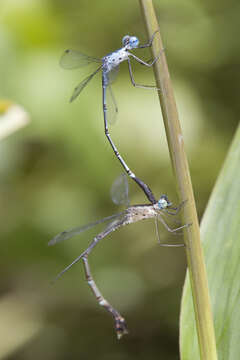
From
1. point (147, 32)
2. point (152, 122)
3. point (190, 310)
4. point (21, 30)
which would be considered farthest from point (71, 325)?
point (147, 32)

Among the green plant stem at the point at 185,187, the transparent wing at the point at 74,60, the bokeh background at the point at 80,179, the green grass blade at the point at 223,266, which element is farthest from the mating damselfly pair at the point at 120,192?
the bokeh background at the point at 80,179

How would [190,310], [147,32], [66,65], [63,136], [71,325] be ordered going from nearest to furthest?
[147,32] → [190,310] → [66,65] → [63,136] → [71,325]

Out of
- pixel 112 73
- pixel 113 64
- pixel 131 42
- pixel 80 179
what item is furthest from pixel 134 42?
pixel 80 179

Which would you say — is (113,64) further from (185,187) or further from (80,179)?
(80,179)

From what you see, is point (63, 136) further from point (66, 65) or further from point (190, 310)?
point (190, 310)

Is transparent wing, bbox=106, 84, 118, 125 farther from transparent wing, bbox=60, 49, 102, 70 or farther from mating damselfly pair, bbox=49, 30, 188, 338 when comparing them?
transparent wing, bbox=60, 49, 102, 70

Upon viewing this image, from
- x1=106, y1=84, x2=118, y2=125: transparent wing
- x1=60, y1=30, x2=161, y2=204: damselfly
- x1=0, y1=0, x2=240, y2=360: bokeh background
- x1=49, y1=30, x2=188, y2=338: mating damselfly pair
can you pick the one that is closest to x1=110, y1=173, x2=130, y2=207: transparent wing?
x1=49, y1=30, x2=188, y2=338: mating damselfly pair

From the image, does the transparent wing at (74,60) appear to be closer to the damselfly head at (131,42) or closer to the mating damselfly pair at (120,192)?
the mating damselfly pair at (120,192)
